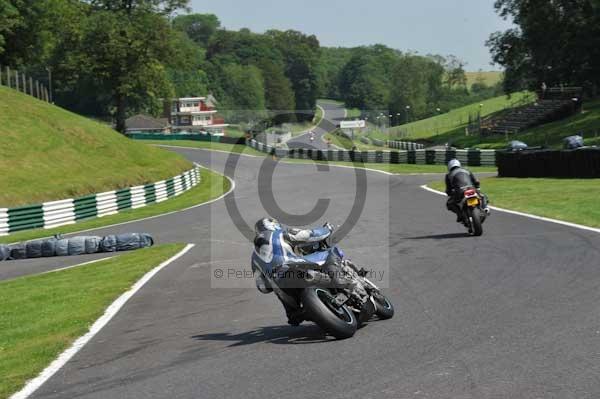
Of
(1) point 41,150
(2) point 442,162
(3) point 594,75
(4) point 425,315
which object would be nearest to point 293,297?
(4) point 425,315

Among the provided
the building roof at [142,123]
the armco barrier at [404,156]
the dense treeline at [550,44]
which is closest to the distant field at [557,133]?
the dense treeline at [550,44]

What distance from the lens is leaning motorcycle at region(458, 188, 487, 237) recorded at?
56.1ft

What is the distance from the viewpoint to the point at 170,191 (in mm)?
43469

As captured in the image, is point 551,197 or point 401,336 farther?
point 551,197

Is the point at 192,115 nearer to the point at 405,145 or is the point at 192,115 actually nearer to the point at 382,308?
the point at 405,145

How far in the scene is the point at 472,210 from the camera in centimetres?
1719

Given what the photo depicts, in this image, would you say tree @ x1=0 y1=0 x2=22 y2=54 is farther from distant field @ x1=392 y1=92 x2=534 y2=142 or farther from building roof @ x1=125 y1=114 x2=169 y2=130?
building roof @ x1=125 y1=114 x2=169 y2=130

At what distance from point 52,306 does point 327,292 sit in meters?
5.88

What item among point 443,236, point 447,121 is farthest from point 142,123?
point 443,236

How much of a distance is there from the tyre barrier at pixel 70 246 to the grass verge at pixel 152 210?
5.76 m

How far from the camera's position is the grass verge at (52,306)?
890cm

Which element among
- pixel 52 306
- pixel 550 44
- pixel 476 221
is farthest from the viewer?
pixel 550 44

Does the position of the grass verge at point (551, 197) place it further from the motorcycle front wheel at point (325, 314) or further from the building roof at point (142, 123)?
the building roof at point (142, 123)

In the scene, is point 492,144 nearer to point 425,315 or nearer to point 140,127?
point 425,315
